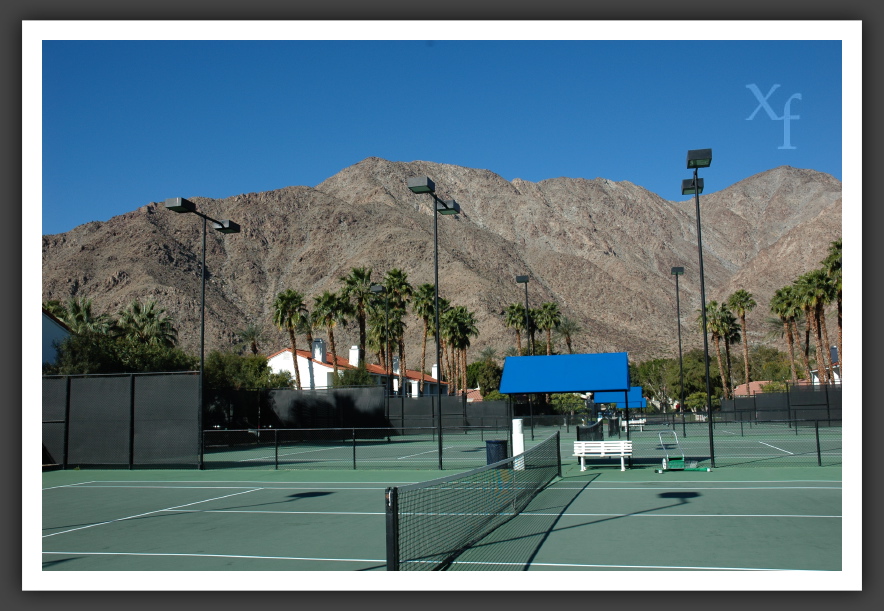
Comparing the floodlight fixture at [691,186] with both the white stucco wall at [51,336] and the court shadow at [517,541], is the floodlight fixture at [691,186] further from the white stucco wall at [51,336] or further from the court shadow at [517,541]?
the white stucco wall at [51,336]

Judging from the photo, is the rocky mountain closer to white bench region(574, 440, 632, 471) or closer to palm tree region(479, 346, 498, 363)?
palm tree region(479, 346, 498, 363)

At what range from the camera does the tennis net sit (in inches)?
291

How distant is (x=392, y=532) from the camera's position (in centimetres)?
614

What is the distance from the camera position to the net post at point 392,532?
608 centimetres

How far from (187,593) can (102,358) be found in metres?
33.3

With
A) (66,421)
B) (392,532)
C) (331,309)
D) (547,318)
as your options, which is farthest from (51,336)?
(547,318)

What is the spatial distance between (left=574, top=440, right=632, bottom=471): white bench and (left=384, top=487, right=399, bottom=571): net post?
1322 cm

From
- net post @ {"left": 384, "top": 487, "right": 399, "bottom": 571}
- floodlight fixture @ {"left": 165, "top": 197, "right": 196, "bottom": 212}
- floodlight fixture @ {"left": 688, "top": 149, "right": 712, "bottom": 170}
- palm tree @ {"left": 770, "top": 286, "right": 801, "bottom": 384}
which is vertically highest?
floodlight fixture @ {"left": 688, "top": 149, "right": 712, "bottom": 170}

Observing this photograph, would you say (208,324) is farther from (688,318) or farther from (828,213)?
(828,213)

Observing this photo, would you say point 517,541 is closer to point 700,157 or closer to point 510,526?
point 510,526

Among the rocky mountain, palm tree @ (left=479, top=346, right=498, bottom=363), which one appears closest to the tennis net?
palm tree @ (left=479, top=346, right=498, bottom=363)

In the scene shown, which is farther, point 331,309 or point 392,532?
point 331,309

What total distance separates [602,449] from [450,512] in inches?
361

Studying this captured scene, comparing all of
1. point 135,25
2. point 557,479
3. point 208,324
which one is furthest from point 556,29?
point 208,324
